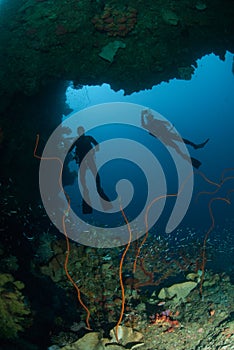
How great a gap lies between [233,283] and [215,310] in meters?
1.26

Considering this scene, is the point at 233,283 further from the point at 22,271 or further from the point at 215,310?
the point at 22,271

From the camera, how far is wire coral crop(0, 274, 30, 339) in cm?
405

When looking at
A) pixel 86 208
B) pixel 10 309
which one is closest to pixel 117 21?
pixel 86 208

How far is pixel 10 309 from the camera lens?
4219mm

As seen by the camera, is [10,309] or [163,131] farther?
[163,131]

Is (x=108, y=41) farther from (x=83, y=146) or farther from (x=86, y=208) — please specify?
(x=86, y=208)

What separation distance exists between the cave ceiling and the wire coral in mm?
4992

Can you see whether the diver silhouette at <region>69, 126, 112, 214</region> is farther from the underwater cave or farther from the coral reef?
the coral reef

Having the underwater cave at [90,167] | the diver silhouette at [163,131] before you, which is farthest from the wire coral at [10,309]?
the diver silhouette at [163,131]

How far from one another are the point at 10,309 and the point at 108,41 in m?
6.93

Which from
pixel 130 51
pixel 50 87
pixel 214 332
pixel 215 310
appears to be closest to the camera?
pixel 214 332

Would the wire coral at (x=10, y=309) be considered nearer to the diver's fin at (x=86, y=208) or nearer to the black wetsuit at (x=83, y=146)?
the diver's fin at (x=86, y=208)

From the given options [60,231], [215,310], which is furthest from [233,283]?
[60,231]

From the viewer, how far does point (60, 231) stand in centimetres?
764
